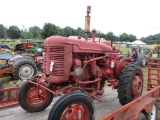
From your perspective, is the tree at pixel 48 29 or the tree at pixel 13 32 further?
the tree at pixel 13 32

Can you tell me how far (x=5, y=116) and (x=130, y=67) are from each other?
2696mm

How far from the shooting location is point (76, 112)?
3.01m

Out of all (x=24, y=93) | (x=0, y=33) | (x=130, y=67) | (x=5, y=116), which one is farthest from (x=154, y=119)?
(x=0, y=33)

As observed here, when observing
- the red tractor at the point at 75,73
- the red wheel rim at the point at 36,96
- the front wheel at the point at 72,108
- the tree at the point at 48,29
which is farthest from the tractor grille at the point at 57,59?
the tree at the point at 48,29

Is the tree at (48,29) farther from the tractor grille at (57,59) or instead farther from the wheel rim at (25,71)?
the tractor grille at (57,59)

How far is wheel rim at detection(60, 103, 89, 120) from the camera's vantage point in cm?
295

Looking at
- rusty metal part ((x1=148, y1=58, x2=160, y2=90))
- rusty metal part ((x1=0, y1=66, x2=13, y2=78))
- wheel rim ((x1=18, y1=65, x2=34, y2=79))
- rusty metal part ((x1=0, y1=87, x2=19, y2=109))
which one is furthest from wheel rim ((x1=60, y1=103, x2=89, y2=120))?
rusty metal part ((x1=0, y1=66, x2=13, y2=78))

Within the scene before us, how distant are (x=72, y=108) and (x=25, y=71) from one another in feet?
18.0

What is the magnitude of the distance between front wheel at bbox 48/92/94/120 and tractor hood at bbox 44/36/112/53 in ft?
2.97

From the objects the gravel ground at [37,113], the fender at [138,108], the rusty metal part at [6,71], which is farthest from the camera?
the rusty metal part at [6,71]

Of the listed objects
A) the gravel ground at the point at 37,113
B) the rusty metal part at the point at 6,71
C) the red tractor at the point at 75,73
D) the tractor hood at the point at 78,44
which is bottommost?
the gravel ground at the point at 37,113

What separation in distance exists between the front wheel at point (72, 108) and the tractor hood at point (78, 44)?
0.90 m

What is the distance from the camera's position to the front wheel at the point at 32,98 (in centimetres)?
400

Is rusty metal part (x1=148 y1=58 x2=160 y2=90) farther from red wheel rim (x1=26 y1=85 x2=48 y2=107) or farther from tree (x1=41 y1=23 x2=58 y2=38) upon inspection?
tree (x1=41 y1=23 x2=58 y2=38)
